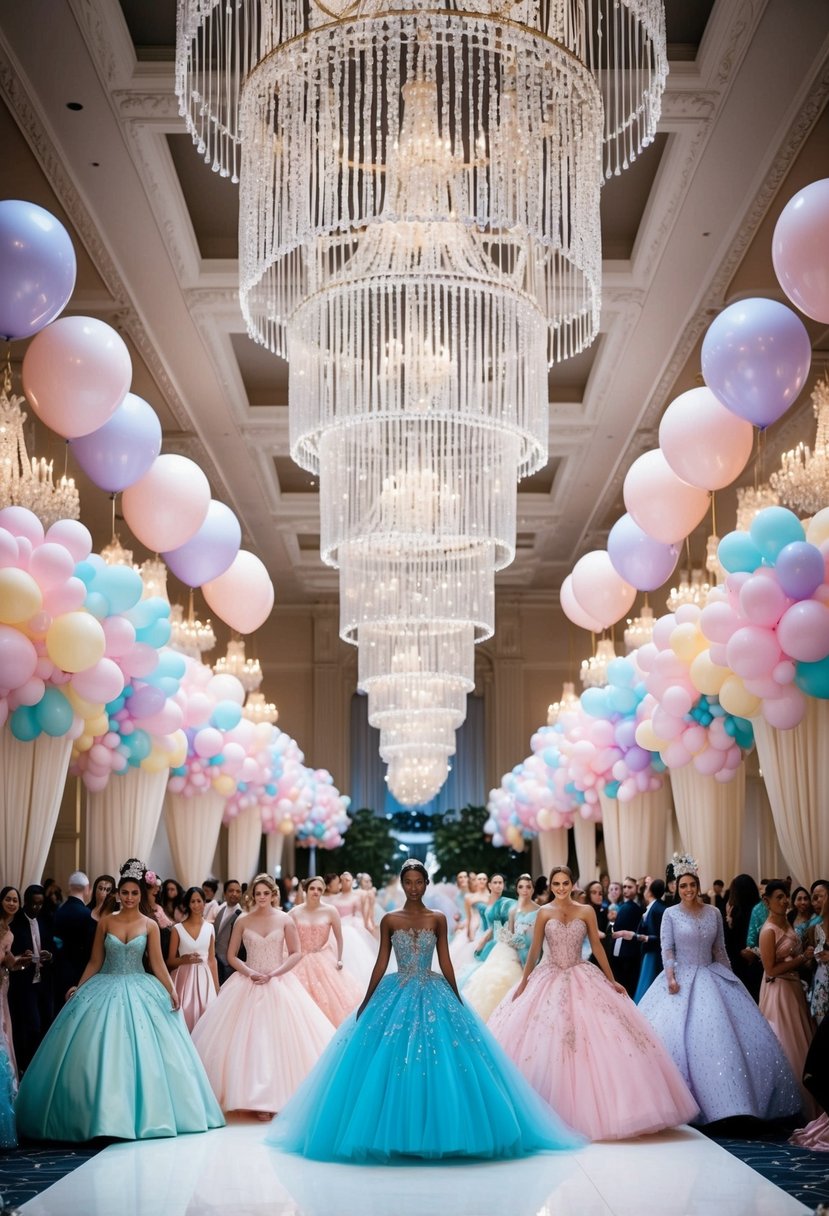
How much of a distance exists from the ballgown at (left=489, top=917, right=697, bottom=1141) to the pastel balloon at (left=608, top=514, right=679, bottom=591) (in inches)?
146

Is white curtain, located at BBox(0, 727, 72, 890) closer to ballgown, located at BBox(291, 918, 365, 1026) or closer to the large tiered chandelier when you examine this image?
the large tiered chandelier

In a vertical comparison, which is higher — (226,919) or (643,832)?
(643,832)

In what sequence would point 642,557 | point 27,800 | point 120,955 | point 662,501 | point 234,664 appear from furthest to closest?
point 234,664, point 642,557, point 662,501, point 27,800, point 120,955

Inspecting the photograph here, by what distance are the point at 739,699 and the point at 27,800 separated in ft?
14.1

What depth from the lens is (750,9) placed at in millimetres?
8367

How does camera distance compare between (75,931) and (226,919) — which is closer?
(75,931)

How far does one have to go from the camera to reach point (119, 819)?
35.2 ft

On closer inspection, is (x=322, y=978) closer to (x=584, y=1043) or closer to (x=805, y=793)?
(x=584, y=1043)

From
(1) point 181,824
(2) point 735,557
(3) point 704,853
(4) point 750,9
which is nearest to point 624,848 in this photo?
(3) point 704,853

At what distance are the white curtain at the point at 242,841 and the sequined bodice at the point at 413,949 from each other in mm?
10958

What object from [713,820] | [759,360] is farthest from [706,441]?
[713,820]

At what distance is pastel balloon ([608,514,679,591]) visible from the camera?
1061 cm

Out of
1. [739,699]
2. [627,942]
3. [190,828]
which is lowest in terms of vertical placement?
[627,942]

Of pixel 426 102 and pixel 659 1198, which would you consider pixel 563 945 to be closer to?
pixel 659 1198
